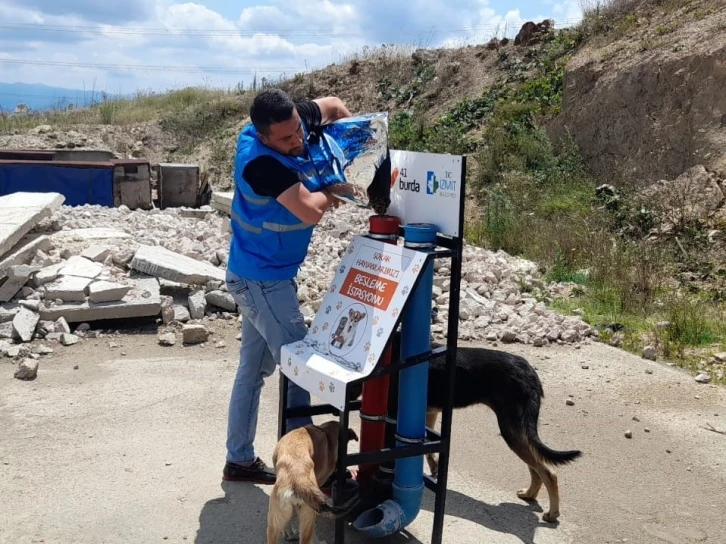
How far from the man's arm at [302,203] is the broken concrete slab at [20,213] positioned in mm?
5480

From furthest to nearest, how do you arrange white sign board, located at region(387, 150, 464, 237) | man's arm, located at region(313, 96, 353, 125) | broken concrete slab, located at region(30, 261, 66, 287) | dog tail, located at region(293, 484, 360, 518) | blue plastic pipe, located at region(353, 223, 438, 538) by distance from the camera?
broken concrete slab, located at region(30, 261, 66, 287), man's arm, located at region(313, 96, 353, 125), blue plastic pipe, located at region(353, 223, 438, 538), white sign board, located at region(387, 150, 464, 237), dog tail, located at region(293, 484, 360, 518)

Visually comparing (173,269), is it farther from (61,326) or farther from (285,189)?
(285,189)

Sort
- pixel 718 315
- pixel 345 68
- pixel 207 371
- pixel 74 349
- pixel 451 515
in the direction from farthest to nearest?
pixel 345 68 < pixel 718 315 < pixel 74 349 < pixel 207 371 < pixel 451 515

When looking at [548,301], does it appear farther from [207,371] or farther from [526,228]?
[207,371]

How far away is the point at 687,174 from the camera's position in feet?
41.4

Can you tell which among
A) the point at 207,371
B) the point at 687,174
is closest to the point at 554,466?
the point at 207,371

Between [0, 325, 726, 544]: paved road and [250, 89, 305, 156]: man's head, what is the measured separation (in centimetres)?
204

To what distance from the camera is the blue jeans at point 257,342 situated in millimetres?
4094

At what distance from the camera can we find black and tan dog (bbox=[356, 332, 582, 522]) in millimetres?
4383

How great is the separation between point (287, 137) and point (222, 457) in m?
2.34

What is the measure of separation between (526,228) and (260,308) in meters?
7.95

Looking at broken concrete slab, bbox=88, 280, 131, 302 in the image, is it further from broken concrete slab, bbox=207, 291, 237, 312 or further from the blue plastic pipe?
the blue plastic pipe

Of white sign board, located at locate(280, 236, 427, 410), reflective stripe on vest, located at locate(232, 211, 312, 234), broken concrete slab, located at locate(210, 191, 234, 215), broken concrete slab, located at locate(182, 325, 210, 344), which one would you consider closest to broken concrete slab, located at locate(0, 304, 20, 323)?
broken concrete slab, located at locate(182, 325, 210, 344)

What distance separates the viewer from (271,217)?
12.8ft
